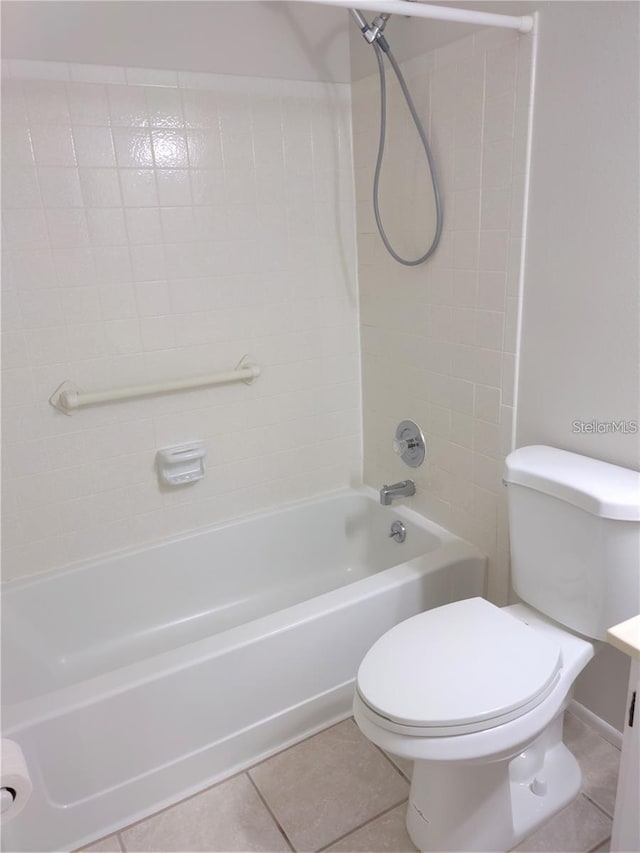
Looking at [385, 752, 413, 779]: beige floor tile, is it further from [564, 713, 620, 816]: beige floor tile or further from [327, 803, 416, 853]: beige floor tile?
[564, 713, 620, 816]: beige floor tile

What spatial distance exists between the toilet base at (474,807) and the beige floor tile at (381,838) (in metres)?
0.03

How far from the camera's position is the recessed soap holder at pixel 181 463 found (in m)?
2.03

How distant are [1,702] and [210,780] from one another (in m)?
0.64

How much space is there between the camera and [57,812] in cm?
144

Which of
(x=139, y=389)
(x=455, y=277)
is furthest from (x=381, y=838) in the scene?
(x=455, y=277)

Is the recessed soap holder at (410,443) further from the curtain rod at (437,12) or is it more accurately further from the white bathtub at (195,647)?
the curtain rod at (437,12)

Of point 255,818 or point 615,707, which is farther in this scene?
point 615,707

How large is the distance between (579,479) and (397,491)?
0.81 m

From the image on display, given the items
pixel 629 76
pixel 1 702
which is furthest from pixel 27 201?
pixel 629 76

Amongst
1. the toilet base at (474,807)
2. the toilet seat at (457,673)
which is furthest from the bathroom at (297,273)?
the toilet seat at (457,673)

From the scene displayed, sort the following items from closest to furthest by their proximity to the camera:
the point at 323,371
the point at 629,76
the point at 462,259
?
the point at 629,76, the point at 462,259, the point at 323,371

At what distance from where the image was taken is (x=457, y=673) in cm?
128

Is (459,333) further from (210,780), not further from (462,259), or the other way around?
(210,780)

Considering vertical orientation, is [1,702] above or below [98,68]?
below
